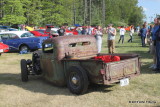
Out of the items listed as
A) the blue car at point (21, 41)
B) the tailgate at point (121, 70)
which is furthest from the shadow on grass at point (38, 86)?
the blue car at point (21, 41)

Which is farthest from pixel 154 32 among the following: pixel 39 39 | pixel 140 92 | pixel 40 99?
pixel 39 39

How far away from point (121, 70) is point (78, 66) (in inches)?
43.9

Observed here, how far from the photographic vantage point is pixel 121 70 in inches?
234

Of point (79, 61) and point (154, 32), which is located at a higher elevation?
point (154, 32)

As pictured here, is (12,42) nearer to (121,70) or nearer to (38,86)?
(38,86)

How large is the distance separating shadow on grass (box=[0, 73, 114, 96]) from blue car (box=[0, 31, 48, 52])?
6.38m

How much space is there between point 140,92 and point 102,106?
139 cm

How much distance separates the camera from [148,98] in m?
5.53

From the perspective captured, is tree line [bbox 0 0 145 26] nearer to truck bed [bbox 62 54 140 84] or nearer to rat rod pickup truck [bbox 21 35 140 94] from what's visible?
rat rod pickup truck [bbox 21 35 140 94]

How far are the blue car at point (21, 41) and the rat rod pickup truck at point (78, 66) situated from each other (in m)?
7.32

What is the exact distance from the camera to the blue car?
15.2m

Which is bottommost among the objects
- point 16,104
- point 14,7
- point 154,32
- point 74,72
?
point 16,104

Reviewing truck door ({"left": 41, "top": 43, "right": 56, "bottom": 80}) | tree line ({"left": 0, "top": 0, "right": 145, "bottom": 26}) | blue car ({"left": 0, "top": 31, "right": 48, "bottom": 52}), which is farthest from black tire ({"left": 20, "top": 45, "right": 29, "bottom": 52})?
tree line ({"left": 0, "top": 0, "right": 145, "bottom": 26})

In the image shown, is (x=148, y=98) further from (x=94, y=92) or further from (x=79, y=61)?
(x=79, y=61)
